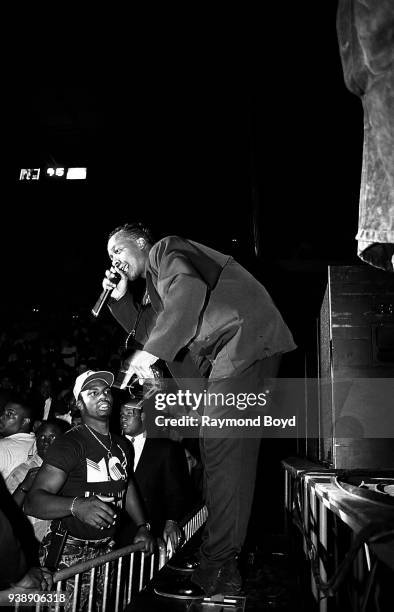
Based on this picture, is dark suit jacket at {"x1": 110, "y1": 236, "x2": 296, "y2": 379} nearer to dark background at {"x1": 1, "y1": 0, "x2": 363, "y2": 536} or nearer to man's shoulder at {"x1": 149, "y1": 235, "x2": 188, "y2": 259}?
man's shoulder at {"x1": 149, "y1": 235, "x2": 188, "y2": 259}

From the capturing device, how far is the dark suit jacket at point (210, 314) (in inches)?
69.6

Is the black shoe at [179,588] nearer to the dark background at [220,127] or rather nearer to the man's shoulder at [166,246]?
the man's shoulder at [166,246]

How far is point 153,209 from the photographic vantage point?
7.59 m

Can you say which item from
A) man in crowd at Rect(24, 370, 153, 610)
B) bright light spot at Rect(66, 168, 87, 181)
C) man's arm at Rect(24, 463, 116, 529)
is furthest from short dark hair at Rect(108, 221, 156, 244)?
bright light spot at Rect(66, 168, 87, 181)

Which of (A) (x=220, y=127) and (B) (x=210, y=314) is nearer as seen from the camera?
(B) (x=210, y=314)

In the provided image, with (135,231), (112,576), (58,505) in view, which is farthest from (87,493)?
(135,231)

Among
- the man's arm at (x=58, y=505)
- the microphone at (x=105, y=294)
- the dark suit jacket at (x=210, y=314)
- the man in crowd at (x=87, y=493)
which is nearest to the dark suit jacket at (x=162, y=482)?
the man in crowd at (x=87, y=493)

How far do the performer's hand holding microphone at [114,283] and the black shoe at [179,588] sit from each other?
131 cm

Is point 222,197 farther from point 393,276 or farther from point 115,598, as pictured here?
point 115,598

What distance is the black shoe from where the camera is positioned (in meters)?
1.80

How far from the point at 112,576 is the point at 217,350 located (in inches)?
55.1

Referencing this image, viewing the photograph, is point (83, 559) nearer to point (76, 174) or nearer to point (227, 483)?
point (227, 483)

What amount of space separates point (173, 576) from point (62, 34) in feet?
12.7

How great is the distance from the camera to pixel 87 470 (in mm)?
2525
